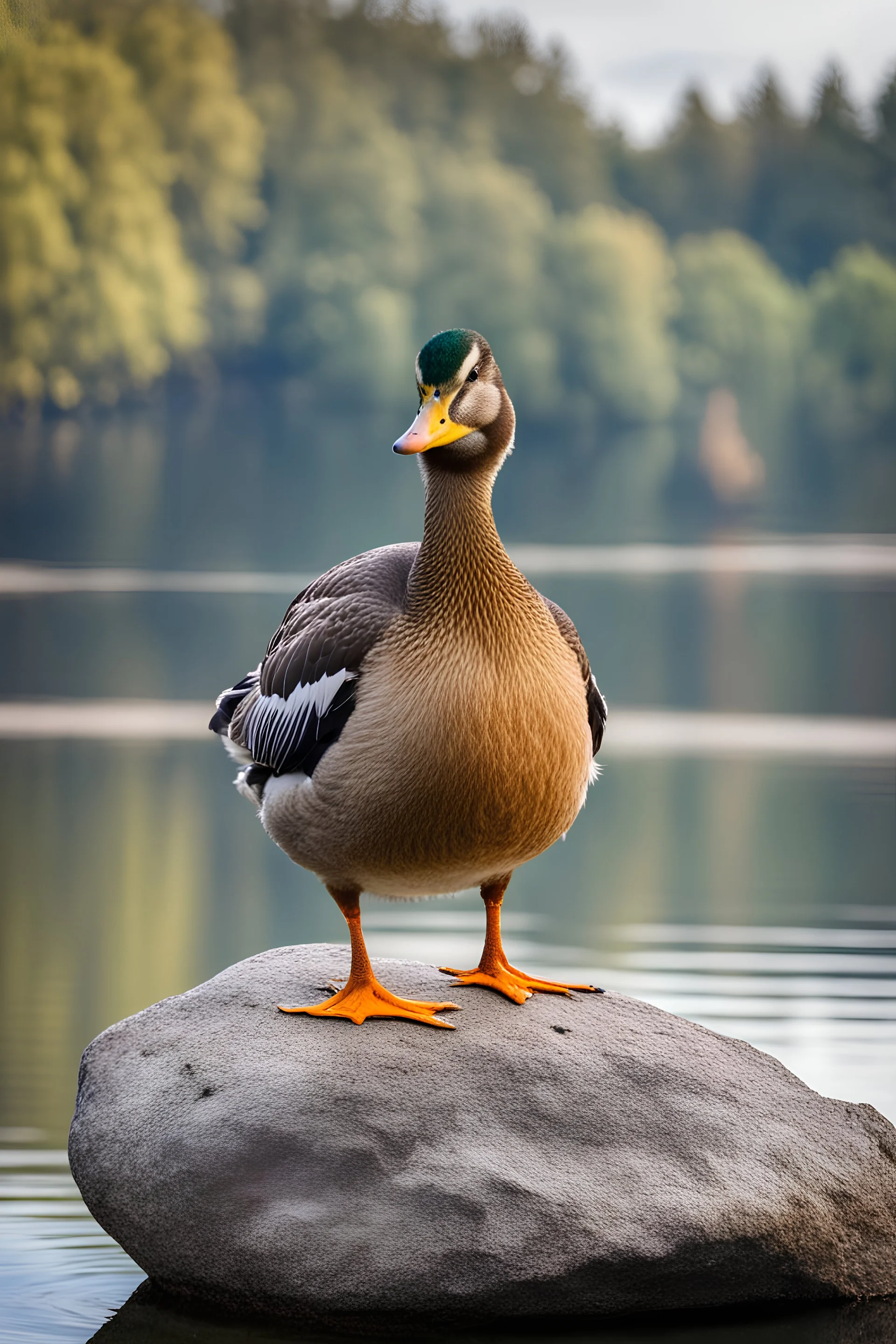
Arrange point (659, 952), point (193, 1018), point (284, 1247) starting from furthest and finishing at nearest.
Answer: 1. point (659, 952)
2. point (193, 1018)
3. point (284, 1247)

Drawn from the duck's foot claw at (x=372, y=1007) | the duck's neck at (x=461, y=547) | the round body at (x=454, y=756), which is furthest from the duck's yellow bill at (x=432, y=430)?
the duck's foot claw at (x=372, y=1007)

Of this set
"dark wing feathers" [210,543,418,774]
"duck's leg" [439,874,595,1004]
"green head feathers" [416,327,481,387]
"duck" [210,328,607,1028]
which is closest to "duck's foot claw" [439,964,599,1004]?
"duck's leg" [439,874,595,1004]

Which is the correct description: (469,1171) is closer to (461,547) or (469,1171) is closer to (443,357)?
(461,547)

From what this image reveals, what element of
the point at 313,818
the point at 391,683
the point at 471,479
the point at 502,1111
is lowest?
the point at 502,1111

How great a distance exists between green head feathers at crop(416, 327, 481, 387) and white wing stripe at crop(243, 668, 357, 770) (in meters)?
0.77

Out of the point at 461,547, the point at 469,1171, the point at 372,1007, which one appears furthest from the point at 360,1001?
the point at 461,547

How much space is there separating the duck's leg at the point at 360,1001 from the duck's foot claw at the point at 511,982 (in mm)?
169

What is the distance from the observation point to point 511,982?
16.9 ft

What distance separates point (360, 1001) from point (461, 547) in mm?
1256

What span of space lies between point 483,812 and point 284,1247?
1.12m

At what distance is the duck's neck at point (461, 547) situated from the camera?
14.8 ft

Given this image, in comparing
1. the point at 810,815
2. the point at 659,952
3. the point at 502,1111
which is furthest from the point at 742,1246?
the point at 810,815

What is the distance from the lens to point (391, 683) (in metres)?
4.54

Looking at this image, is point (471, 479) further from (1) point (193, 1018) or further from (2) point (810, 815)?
(2) point (810, 815)
